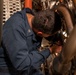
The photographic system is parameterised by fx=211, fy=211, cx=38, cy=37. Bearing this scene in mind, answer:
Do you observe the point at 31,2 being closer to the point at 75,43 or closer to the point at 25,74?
the point at 25,74

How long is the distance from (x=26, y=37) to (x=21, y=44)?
0.07 m

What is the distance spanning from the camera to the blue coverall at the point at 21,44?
38.8 inches

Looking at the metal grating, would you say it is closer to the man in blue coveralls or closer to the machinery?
the machinery

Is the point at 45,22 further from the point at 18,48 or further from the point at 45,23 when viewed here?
the point at 18,48

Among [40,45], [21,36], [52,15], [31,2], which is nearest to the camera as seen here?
[52,15]

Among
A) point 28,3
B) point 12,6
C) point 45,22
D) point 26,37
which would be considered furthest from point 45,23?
point 12,6

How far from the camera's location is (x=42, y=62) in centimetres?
107

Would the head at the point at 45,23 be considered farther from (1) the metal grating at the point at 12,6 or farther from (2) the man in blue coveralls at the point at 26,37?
(1) the metal grating at the point at 12,6

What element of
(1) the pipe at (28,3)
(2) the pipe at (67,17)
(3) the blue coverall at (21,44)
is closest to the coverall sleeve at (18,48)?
(3) the blue coverall at (21,44)

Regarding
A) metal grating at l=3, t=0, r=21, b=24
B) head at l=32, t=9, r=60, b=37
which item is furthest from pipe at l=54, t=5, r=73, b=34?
metal grating at l=3, t=0, r=21, b=24

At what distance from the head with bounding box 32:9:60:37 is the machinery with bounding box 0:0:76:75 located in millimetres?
38

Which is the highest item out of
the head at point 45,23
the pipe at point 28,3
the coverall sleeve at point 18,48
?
the pipe at point 28,3

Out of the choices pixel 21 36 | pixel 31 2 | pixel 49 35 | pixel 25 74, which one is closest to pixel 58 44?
pixel 49 35

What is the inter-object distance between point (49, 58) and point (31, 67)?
10 cm
